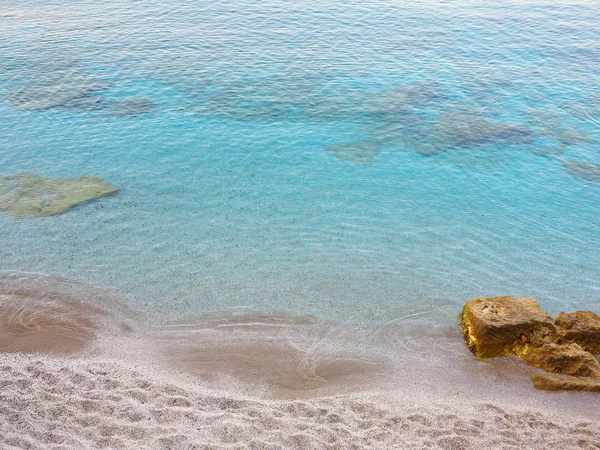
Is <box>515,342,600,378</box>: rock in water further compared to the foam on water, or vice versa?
the foam on water

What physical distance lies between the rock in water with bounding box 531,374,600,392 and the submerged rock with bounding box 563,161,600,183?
9695 mm

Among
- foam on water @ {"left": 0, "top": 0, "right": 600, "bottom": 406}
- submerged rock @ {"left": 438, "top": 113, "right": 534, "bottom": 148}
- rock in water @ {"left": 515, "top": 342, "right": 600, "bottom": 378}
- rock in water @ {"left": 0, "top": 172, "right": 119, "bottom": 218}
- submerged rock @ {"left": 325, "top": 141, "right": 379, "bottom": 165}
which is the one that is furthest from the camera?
submerged rock @ {"left": 438, "top": 113, "right": 534, "bottom": 148}

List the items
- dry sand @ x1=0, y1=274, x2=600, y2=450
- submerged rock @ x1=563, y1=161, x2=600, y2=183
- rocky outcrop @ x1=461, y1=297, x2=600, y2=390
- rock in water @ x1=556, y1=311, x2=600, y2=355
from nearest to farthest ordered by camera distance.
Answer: dry sand @ x1=0, y1=274, x2=600, y2=450
rocky outcrop @ x1=461, y1=297, x2=600, y2=390
rock in water @ x1=556, y1=311, x2=600, y2=355
submerged rock @ x1=563, y1=161, x2=600, y2=183

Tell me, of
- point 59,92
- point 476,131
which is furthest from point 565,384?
point 59,92

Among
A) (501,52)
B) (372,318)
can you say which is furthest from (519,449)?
(501,52)

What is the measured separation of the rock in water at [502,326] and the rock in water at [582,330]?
243mm

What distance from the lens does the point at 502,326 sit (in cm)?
1002

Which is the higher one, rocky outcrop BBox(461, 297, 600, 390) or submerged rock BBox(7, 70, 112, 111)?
submerged rock BBox(7, 70, 112, 111)

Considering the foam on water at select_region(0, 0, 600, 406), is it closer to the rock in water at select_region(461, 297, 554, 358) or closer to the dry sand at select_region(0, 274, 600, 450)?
the dry sand at select_region(0, 274, 600, 450)

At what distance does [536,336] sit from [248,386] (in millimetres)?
5650

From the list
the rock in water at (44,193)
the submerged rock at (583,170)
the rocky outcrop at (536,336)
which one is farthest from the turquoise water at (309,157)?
the rocky outcrop at (536,336)

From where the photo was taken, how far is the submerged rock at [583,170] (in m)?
17.1

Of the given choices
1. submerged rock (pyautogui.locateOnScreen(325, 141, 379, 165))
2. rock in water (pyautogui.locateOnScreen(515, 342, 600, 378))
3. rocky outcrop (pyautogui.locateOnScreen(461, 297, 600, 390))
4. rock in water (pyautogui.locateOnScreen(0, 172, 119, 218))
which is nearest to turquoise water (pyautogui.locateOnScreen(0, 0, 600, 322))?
submerged rock (pyautogui.locateOnScreen(325, 141, 379, 165))

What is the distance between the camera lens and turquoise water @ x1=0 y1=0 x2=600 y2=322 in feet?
40.7
